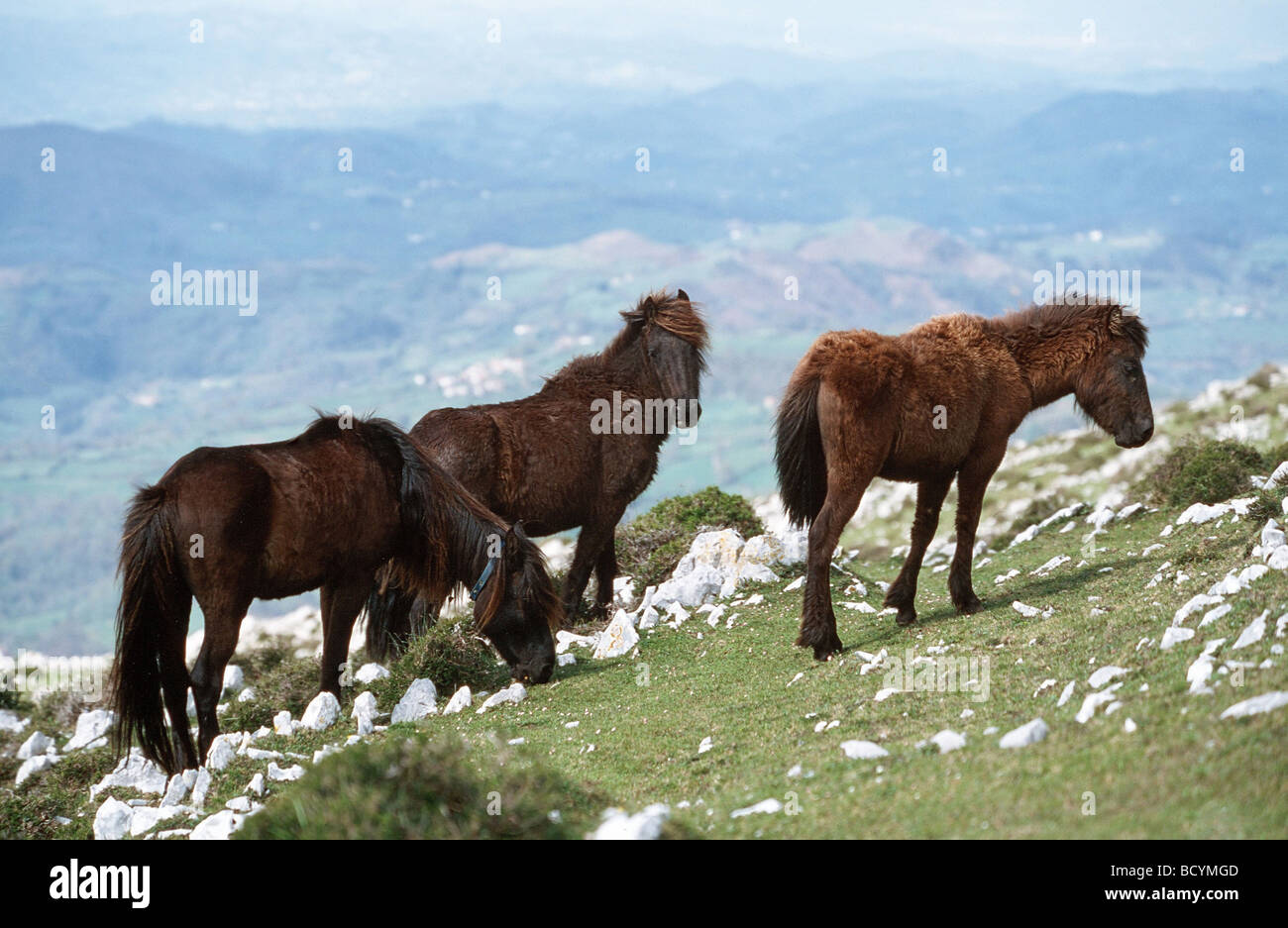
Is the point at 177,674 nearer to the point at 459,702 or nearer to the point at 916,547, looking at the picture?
the point at 459,702

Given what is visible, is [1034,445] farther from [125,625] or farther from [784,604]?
[125,625]

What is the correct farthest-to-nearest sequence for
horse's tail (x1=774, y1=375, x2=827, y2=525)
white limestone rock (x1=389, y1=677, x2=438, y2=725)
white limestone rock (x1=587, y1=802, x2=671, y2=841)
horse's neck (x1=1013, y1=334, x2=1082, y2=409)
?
1. horse's neck (x1=1013, y1=334, x2=1082, y2=409)
2. white limestone rock (x1=389, y1=677, x2=438, y2=725)
3. horse's tail (x1=774, y1=375, x2=827, y2=525)
4. white limestone rock (x1=587, y1=802, x2=671, y2=841)

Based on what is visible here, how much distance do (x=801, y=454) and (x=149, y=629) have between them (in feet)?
17.8

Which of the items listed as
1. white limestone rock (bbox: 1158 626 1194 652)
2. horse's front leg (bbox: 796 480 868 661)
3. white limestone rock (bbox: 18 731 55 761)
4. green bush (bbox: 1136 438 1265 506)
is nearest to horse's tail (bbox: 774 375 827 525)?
horse's front leg (bbox: 796 480 868 661)

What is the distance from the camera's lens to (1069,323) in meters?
11.2

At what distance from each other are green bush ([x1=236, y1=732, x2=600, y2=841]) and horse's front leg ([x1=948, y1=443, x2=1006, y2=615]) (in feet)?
18.5

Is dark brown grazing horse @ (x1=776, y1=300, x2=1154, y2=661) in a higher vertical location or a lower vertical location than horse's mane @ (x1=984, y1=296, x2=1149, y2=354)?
lower

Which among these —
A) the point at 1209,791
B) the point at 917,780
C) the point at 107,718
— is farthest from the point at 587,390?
the point at 1209,791

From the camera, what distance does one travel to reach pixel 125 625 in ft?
29.9

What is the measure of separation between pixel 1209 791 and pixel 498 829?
3096 mm

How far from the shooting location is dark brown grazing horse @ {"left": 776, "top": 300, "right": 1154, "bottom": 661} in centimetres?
972

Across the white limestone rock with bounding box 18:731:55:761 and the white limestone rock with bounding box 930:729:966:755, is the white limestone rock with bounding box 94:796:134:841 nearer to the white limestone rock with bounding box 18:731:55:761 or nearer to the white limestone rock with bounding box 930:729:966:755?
the white limestone rock with bounding box 18:731:55:761

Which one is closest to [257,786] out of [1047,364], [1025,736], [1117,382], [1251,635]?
[1025,736]
